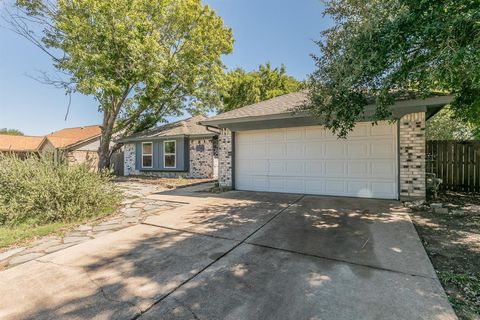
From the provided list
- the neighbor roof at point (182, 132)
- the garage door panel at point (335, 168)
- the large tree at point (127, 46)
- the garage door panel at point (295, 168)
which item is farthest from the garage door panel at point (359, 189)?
the large tree at point (127, 46)

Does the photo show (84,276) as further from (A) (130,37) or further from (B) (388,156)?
(A) (130,37)

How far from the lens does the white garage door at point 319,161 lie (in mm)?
6770

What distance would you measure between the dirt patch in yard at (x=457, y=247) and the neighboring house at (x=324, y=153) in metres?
1.12

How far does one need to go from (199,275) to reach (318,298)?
1.36 meters

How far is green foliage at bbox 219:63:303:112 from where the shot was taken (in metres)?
20.3

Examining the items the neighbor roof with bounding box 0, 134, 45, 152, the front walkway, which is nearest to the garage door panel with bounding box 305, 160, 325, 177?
the front walkway

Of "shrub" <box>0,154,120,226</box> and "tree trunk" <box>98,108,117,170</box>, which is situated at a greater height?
"tree trunk" <box>98,108,117,170</box>

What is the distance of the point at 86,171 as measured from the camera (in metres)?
6.02

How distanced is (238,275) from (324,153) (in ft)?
Answer: 18.7

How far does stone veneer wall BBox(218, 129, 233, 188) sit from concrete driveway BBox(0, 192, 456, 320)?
14.5 ft

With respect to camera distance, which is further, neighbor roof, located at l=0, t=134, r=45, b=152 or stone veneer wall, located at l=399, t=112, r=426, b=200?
neighbor roof, located at l=0, t=134, r=45, b=152

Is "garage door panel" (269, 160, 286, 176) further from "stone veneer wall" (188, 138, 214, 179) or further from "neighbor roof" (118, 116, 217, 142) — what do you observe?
"stone veneer wall" (188, 138, 214, 179)

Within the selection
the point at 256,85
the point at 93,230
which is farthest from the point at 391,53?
the point at 256,85

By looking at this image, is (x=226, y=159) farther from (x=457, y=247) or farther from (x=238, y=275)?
(x=457, y=247)
